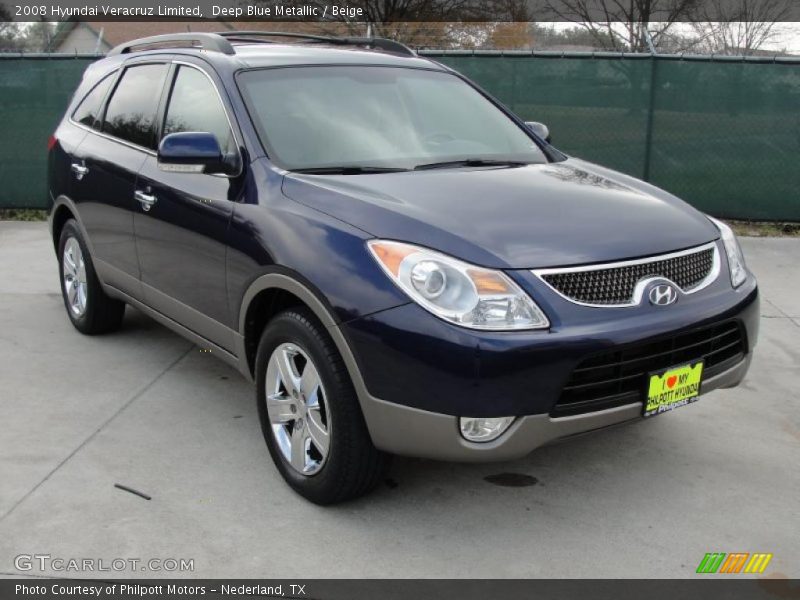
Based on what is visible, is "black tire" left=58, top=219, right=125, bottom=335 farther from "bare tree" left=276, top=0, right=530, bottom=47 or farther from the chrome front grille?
"bare tree" left=276, top=0, right=530, bottom=47

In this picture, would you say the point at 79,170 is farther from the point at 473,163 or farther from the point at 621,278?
the point at 621,278

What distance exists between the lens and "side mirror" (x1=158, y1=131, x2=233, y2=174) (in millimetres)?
3719

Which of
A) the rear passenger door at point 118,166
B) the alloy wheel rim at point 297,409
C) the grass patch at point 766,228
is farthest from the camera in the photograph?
the grass patch at point 766,228

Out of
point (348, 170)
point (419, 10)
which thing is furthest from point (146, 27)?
point (348, 170)

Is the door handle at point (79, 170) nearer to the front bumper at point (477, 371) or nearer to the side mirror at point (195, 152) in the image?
the side mirror at point (195, 152)

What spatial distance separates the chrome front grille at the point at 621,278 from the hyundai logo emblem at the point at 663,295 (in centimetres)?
4

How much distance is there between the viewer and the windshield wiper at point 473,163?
3.91 meters

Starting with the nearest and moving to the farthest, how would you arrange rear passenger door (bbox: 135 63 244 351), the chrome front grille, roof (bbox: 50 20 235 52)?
the chrome front grille → rear passenger door (bbox: 135 63 244 351) → roof (bbox: 50 20 235 52)

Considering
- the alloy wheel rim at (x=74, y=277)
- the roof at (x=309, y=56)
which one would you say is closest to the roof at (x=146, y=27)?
the alloy wheel rim at (x=74, y=277)

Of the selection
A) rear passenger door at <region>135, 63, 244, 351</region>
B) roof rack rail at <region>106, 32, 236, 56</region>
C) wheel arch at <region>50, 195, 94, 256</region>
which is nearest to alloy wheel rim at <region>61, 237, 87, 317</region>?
wheel arch at <region>50, 195, 94, 256</region>

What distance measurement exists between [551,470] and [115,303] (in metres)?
3.08

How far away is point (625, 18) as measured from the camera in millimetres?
21984

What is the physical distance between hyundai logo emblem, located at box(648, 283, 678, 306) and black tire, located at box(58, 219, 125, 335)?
3499mm

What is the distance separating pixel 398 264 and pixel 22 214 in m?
8.68
